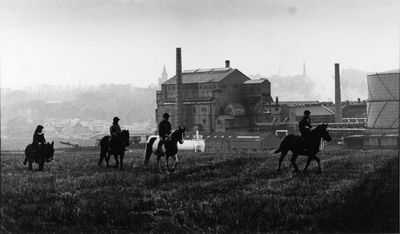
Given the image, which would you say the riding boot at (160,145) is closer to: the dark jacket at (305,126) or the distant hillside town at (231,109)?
the dark jacket at (305,126)

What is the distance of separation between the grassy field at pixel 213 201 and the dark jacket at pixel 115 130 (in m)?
1.24

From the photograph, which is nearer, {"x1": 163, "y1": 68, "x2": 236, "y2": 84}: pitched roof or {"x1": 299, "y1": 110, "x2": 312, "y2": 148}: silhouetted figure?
{"x1": 299, "y1": 110, "x2": 312, "y2": 148}: silhouetted figure

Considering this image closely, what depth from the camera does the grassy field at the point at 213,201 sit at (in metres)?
7.18

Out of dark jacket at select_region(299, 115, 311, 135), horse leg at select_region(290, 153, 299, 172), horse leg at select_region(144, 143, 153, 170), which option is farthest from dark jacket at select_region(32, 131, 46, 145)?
dark jacket at select_region(299, 115, 311, 135)

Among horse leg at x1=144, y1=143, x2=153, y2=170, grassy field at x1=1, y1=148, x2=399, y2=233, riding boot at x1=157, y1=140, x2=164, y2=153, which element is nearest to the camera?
grassy field at x1=1, y1=148, x2=399, y2=233

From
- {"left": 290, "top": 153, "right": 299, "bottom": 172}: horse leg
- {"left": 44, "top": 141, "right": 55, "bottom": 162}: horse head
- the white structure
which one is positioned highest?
the white structure

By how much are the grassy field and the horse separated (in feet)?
Answer: 2.06

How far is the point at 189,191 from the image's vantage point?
7.97 meters

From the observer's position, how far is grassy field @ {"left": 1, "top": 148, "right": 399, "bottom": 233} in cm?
718

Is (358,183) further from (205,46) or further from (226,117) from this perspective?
(226,117)

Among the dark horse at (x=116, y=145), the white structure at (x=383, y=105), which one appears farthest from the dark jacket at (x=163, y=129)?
the white structure at (x=383, y=105)

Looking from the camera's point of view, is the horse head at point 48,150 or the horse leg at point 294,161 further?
the horse head at point 48,150

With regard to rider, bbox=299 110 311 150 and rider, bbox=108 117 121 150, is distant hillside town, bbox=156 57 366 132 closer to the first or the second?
rider, bbox=108 117 121 150

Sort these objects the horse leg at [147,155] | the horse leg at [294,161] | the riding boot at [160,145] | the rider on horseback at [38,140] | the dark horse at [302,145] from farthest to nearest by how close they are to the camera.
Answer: the horse leg at [147,155] < the riding boot at [160,145] < the rider on horseback at [38,140] < the dark horse at [302,145] < the horse leg at [294,161]
